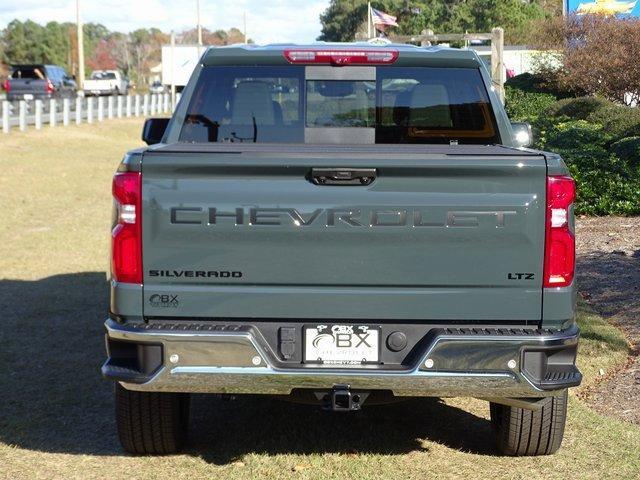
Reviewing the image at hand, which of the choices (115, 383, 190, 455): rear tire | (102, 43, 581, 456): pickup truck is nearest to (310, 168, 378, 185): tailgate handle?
(102, 43, 581, 456): pickup truck

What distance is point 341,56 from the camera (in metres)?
5.47

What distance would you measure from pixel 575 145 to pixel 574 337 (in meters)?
11.0

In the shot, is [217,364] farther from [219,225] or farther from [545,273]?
[545,273]

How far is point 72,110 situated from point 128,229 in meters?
32.1

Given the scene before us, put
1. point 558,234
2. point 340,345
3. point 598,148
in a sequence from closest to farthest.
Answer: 1. point 558,234
2. point 340,345
3. point 598,148

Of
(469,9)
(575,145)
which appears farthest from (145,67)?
(575,145)

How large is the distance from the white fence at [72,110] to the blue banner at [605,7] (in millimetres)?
11840

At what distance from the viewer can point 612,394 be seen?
6371 mm

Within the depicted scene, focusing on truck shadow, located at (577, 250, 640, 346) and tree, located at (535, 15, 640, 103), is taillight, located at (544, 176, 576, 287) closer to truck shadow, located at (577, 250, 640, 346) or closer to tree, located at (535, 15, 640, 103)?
truck shadow, located at (577, 250, 640, 346)

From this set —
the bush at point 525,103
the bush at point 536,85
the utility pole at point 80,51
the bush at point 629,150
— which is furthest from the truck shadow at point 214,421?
the utility pole at point 80,51

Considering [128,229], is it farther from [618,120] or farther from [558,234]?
[618,120]

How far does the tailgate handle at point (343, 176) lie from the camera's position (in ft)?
14.0

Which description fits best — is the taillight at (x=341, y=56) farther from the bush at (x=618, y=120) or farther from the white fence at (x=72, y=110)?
the white fence at (x=72, y=110)

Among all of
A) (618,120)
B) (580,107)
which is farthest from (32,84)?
(618,120)
